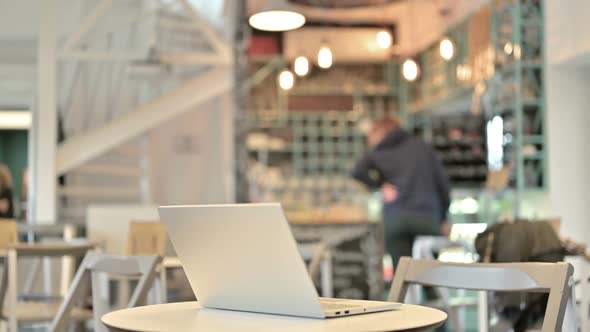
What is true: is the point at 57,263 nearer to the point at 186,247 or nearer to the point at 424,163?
the point at 424,163

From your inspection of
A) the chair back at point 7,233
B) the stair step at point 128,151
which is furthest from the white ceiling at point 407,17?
the chair back at point 7,233

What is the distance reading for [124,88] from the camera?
1015cm

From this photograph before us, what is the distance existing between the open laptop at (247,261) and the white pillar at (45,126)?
5.68m

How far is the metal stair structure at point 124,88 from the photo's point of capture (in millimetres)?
8094

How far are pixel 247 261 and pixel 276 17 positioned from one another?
329cm

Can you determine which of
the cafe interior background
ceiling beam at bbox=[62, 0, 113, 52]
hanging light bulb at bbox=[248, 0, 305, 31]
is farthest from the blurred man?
ceiling beam at bbox=[62, 0, 113, 52]

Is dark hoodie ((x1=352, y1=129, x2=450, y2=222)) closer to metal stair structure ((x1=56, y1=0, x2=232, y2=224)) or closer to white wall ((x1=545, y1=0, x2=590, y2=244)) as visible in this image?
white wall ((x1=545, y1=0, x2=590, y2=244))

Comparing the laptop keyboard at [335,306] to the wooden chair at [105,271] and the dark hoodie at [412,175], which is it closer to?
the wooden chair at [105,271]

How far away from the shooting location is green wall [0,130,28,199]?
30.4 ft

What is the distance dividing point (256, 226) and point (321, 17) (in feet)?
36.2

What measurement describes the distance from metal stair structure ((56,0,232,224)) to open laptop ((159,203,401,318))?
5.98 m

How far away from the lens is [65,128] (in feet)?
31.3

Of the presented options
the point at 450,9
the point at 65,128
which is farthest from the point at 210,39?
the point at 450,9

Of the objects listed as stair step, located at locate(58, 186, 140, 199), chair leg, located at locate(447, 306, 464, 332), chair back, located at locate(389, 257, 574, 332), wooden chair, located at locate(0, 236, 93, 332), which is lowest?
chair leg, located at locate(447, 306, 464, 332)
